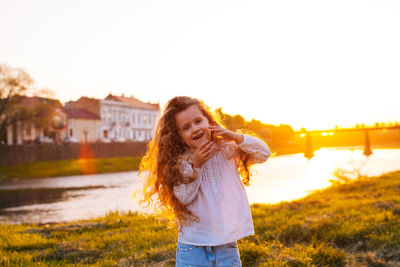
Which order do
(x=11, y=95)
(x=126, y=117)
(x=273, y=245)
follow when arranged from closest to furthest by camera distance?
(x=273, y=245) < (x=11, y=95) < (x=126, y=117)

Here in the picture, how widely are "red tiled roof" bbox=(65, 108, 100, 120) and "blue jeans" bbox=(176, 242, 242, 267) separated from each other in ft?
180

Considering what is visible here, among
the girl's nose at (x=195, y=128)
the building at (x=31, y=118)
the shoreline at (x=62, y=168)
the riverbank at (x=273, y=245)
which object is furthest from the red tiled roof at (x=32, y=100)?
the girl's nose at (x=195, y=128)

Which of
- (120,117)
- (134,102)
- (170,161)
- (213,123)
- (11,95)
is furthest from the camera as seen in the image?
(134,102)

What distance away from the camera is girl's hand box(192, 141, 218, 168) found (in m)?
1.96

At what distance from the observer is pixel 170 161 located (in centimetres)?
218

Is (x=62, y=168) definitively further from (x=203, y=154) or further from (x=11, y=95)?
(x=203, y=154)

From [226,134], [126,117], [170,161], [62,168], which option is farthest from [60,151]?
[226,134]

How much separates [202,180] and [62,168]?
118 ft

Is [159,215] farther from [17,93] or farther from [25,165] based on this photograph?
[25,165]

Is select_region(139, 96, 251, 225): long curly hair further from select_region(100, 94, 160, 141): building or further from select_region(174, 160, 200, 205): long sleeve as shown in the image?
select_region(100, 94, 160, 141): building

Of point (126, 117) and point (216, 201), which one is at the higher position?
point (126, 117)

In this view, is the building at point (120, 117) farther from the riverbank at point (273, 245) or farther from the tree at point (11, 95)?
the riverbank at point (273, 245)

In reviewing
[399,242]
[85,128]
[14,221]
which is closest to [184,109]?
[399,242]

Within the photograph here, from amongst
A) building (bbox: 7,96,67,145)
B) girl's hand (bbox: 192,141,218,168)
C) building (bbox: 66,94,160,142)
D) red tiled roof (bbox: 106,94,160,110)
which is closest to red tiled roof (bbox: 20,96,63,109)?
building (bbox: 7,96,67,145)
